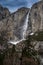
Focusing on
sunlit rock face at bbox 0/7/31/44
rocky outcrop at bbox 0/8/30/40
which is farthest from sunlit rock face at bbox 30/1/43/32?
rocky outcrop at bbox 0/8/30/40

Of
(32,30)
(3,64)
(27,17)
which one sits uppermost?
(27,17)

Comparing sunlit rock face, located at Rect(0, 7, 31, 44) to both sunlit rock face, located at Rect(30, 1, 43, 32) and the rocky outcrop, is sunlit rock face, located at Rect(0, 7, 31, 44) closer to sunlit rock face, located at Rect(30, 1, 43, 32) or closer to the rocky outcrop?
the rocky outcrop

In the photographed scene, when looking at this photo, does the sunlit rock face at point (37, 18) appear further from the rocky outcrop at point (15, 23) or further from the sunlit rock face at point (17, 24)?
the rocky outcrop at point (15, 23)

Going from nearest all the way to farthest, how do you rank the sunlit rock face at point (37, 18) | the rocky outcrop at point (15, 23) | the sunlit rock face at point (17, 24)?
1. the sunlit rock face at point (37, 18)
2. the sunlit rock face at point (17, 24)
3. the rocky outcrop at point (15, 23)

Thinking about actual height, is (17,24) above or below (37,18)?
below

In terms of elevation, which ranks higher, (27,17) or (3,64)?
(27,17)

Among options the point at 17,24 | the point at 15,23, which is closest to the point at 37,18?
the point at 17,24

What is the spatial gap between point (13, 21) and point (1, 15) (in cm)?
845

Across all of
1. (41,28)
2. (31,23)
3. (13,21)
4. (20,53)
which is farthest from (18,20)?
(20,53)

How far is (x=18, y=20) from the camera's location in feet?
176

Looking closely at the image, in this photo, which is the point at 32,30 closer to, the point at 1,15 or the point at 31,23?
the point at 31,23

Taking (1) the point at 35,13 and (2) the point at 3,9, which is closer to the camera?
(1) the point at 35,13

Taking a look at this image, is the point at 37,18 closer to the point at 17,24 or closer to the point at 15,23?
the point at 17,24

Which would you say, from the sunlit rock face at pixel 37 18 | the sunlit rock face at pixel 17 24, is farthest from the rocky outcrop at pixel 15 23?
the sunlit rock face at pixel 37 18
